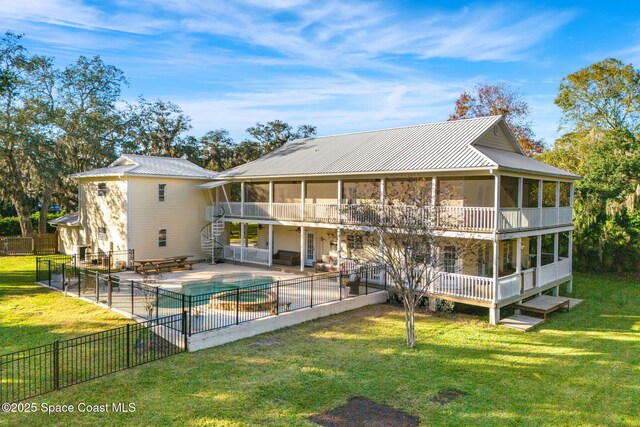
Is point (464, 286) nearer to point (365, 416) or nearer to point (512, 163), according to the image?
point (512, 163)

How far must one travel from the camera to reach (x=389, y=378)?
390 inches

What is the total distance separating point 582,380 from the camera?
10133 mm

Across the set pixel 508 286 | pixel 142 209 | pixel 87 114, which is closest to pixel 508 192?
pixel 508 286

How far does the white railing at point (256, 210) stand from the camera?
76.1ft

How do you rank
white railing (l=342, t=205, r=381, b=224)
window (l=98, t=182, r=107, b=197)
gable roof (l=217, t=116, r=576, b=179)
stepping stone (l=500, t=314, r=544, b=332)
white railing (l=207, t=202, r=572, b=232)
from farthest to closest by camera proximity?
window (l=98, t=182, r=107, b=197), gable roof (l=217, t=116, r=576, b=179), white railing (l=342, t=205, r=381, b=224), stepping stone (l=500, t=314, r=544, b=332), white railing (l=207, t=202, r=572, b=232)

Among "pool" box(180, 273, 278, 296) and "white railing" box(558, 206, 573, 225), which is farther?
"white railing" box(558, 206, 573, 225)

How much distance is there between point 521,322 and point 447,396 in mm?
7397

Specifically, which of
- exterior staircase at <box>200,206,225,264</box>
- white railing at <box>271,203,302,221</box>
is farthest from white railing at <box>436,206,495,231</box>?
exterior staircase at <box>200,206,225,264</box>

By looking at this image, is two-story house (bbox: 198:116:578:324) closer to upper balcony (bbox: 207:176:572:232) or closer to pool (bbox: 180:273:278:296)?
upper balcony (bbox: 207:176:572:232)

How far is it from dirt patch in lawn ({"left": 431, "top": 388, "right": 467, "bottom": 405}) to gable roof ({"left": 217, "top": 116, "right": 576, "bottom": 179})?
8.14m

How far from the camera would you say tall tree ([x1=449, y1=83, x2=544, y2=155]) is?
3603cm

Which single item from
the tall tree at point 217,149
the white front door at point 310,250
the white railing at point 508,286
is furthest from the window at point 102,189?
the tall tree at point 217,149

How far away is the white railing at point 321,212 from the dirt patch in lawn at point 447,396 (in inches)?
444

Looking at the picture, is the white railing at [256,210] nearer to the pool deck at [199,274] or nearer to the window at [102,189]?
the pool deck at [199,274]
